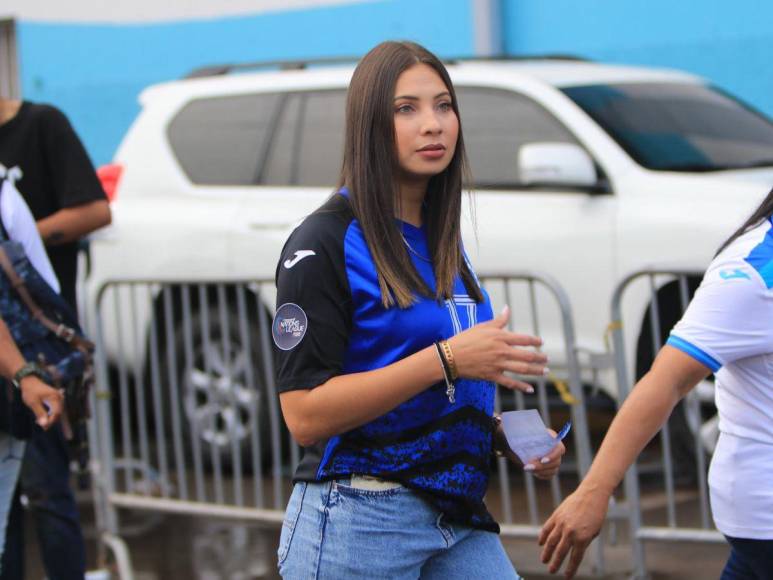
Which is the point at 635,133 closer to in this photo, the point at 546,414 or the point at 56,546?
the point at 546,414

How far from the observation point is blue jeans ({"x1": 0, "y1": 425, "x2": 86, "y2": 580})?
15.0 ft

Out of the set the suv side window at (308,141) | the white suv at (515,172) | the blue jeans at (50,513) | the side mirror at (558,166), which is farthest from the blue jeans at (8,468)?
the suv side window at (308,141)

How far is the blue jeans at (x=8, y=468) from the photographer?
4.32 metres

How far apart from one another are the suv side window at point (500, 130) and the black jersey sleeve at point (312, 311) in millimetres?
4287

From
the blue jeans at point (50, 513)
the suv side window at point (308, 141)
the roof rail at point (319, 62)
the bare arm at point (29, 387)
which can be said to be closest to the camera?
the bare arm at point (29, 387)

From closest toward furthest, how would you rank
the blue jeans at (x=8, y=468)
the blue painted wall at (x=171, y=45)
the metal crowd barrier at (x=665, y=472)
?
1. the blue jeans at (x=8, y=468)
2. the metal crowd barrier at (x=665, y=472)
3. the blue painted wall at (x=171, y=45)

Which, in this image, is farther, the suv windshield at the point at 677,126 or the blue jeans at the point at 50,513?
the suv windshield at the point at 677,126

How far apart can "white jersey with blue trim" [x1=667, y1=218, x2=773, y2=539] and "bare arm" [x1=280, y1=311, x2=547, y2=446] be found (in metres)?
0.34

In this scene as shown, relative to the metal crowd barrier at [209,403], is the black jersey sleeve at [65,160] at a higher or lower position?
higher

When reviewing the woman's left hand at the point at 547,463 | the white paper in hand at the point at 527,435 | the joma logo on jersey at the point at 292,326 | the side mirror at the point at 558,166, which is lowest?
the side mirror at the point at 558,166

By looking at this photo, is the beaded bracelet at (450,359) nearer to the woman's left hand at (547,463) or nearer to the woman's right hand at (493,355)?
the woman's right hand at (493,355)

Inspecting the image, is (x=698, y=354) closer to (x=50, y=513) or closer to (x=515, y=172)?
(x=50, y=513)

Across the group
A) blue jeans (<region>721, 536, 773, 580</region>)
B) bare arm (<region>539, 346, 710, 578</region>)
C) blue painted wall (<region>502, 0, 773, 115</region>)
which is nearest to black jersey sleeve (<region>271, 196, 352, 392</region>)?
bare arm (<region>539, 346, 710, 578</region>)

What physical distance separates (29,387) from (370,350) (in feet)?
5.36
